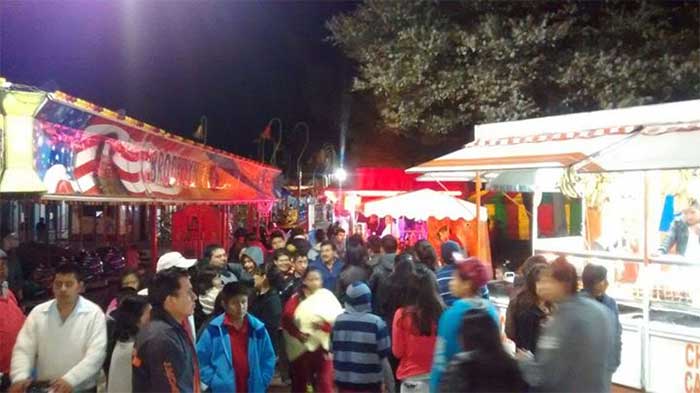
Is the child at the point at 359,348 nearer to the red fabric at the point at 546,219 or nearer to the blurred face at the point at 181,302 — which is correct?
the blurred face at the point at 181,302

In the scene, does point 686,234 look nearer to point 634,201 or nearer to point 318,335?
point 634,201

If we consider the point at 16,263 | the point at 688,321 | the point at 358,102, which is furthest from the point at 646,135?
the point at 358,102

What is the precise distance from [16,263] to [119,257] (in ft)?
17.6

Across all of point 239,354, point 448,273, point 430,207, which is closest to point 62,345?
point 239,354

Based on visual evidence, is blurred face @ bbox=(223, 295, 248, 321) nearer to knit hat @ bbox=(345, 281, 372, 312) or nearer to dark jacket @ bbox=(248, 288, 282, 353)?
knit hat @ bbox=(345, 281, 372, 312)

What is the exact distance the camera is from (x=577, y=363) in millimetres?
4215

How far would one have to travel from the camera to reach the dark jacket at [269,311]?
732 centimetres

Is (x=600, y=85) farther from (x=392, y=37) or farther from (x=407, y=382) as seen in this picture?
(x=407, y=382)

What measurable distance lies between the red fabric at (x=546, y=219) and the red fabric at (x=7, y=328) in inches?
425

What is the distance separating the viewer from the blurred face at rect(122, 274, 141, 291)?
252 inches

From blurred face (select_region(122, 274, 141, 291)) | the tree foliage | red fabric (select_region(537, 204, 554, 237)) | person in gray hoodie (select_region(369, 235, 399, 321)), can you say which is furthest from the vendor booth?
blurred face (select_region(122, 274, 141, 291))

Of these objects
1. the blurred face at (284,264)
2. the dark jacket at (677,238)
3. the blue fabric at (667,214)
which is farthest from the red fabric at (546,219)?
the blurred face at (284,264)

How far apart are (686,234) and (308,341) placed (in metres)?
5.59

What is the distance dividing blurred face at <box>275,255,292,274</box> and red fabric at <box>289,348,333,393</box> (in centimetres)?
149
